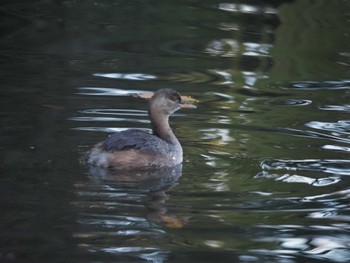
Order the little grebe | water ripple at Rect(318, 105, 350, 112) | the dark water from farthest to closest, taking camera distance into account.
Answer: water ripple at Rect(318, 105, 350, 112) < the little grebe < the dark water

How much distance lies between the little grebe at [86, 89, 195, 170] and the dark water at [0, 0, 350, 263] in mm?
170

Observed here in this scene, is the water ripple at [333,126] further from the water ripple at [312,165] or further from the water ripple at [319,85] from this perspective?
the water ripple at [319,85]

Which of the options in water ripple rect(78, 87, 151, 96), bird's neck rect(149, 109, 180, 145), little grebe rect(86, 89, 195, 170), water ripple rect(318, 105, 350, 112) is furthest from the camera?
water ripple rect(78, 87, 151, 96)

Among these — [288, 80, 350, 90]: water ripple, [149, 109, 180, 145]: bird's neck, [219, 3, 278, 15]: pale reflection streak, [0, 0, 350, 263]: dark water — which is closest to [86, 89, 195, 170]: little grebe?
[149, 109, 180, 145]: bird's neck

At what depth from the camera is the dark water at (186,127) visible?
7098mm

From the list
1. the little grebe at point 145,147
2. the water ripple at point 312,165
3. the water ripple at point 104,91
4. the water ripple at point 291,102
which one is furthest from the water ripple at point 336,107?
the little grebe at point 145,147

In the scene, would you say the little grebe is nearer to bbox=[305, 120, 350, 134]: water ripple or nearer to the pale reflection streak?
bbox=[305, 120, 350, 134]: water ripple

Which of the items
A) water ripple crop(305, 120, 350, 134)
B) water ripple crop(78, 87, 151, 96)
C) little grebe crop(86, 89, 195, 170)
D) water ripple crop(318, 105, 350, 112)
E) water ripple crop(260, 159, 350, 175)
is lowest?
water ripple crop(318, 105, 350, 112)

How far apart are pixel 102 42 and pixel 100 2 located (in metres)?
2.72

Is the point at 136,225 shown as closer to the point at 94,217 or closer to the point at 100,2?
the point at 94,217

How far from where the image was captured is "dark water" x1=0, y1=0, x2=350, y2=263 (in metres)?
7.10

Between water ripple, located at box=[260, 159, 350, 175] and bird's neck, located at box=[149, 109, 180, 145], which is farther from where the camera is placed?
bird's neck, located at box=[149, 109, 180, 145]

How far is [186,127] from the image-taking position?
34.5ft

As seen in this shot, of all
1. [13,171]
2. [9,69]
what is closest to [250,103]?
[9,69]
